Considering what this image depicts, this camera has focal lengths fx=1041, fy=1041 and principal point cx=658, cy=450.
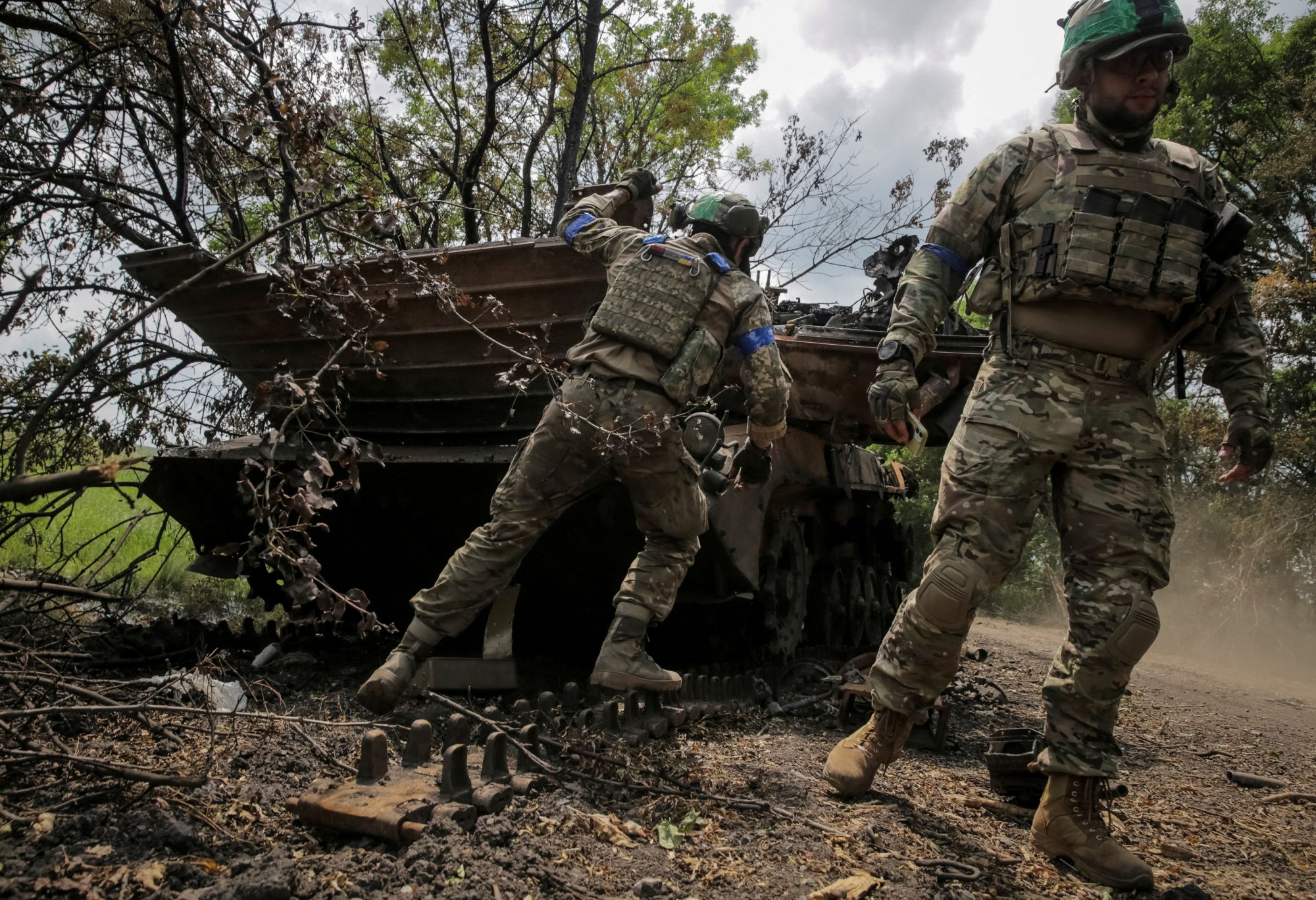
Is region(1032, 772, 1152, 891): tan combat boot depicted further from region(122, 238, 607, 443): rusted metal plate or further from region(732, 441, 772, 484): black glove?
region(122, 238, 607, 443): rusted metal plate

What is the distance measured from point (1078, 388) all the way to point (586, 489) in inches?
71.2

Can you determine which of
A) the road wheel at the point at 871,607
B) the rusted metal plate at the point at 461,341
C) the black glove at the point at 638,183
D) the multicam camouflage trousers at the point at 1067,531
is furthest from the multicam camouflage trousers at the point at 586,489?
the road wheel at the point at 871,607

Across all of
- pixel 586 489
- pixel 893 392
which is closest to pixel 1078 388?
pixel 893 392

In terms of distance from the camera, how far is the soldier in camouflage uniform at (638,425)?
3.80 metres

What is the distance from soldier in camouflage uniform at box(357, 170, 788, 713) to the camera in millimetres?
3797

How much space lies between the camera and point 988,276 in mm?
3297

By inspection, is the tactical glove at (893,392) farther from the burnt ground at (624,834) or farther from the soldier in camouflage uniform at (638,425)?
the burnt ground at (624,834)

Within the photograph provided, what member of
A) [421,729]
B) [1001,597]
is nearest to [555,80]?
[421,729]

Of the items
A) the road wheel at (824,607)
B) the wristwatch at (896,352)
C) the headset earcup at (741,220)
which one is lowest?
the road wheel at (824,607)

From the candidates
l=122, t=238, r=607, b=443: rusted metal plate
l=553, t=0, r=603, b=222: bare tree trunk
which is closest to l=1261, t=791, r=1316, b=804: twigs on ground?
l=122, t=238, r=607, b=443: rusted metal plate

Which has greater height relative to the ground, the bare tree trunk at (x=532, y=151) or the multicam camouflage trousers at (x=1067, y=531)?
the bare tree trunk at (x=532, y=151)

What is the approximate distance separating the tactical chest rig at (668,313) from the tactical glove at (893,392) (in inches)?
37.5

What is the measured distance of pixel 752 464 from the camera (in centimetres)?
455

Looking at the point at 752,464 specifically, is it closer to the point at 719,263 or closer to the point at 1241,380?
the point at 719,263
